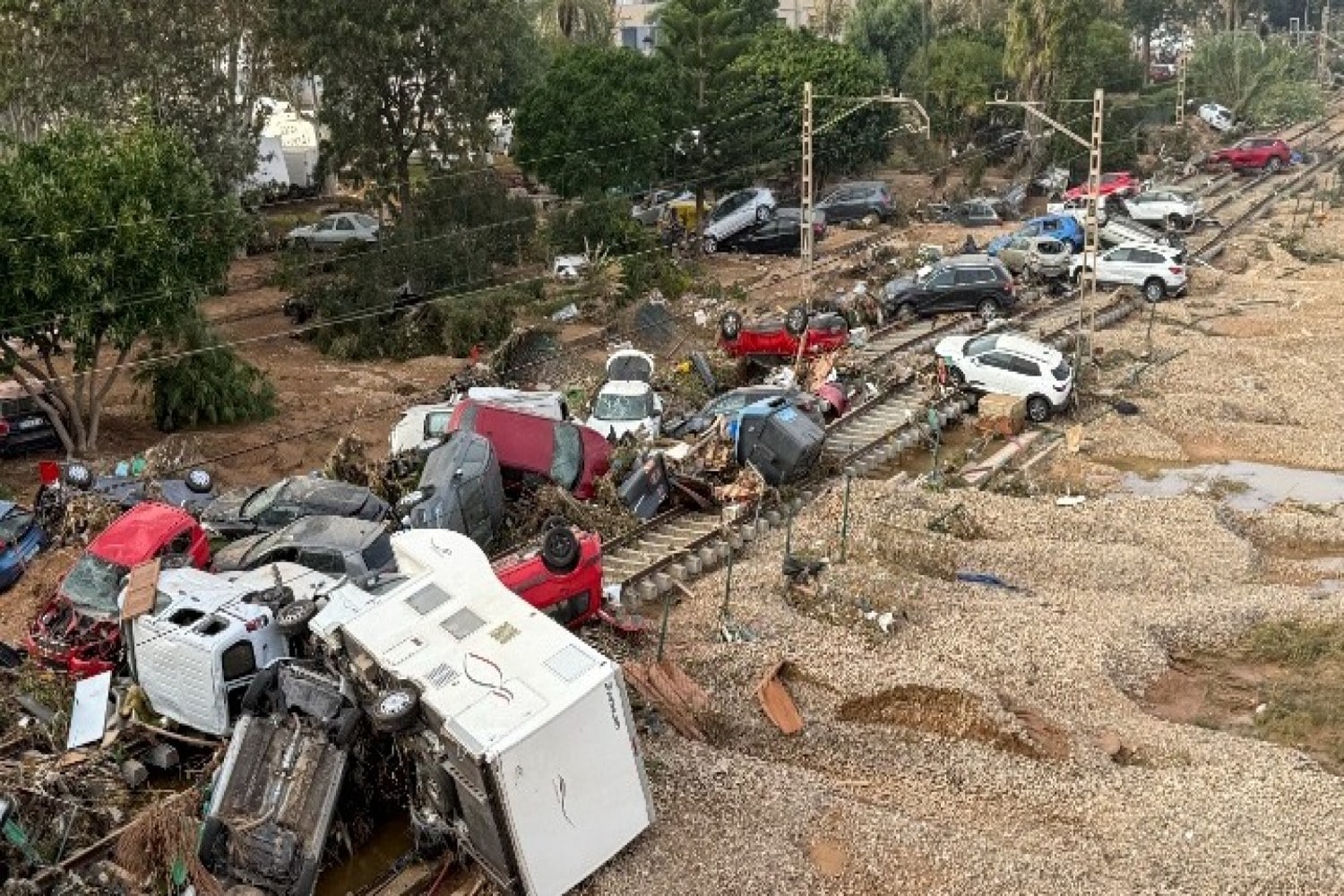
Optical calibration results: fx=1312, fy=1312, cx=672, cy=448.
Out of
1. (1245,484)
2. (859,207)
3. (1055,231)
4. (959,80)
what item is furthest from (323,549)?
(959,80)

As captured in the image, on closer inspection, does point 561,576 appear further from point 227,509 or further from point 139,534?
point 227,509

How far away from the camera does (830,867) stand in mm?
12320

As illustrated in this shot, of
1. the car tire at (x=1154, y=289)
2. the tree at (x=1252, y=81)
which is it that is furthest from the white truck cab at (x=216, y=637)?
the tree at (x=1252, y=81)

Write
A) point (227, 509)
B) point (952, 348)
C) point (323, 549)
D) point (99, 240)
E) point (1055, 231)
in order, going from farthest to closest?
1. point (1055, 231)
2. point (952, 348)
3. point (99, 240)
4. point (227, 509)
5. point (323, 549)

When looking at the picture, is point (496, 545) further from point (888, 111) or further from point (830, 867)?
point (888, 111)

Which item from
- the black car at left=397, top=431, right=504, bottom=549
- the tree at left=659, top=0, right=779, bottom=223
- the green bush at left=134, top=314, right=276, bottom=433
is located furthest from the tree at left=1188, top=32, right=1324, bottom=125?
the black car at left=397, top=431, right=504, bottom=549

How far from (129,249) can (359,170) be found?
14985 mm

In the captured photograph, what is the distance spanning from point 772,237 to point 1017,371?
1759 cm

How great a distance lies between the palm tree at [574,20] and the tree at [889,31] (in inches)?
558

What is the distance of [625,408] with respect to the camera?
78.5 feet

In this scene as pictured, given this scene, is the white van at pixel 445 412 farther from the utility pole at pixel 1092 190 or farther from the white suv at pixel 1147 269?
the white suv at pixel 1147 269

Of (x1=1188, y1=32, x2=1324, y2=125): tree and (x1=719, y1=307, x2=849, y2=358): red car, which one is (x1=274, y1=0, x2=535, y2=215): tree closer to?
(x1=719, y1=307, x2=849, y2=358): red car

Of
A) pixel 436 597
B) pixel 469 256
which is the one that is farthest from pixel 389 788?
pixel 469 256

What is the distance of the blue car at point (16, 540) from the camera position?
1945 cm
